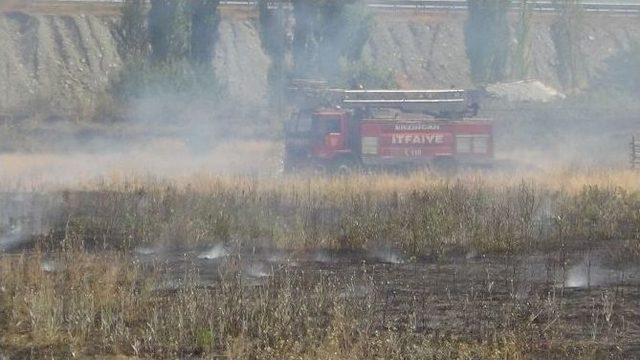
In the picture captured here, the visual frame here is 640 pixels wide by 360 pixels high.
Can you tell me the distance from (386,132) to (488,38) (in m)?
22.9

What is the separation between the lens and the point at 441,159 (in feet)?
93.0

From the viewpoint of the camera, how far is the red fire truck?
27969mm

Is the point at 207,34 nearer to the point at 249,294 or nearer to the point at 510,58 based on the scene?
the point at 510,58

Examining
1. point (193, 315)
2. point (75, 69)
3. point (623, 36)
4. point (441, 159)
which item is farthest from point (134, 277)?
point (623, 36)

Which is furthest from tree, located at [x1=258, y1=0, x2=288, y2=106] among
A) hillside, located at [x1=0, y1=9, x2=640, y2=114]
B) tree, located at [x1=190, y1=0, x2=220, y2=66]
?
hillside, located at [x1=0, y1=9, x2=640, y2=114]

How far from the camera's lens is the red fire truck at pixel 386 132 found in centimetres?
2797

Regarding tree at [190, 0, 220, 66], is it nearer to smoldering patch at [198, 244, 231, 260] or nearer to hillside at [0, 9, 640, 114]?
hillside at [0, 9, 640, 114]

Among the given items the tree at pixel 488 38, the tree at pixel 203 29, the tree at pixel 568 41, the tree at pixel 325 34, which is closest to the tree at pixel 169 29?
the tree at pixel 203 29

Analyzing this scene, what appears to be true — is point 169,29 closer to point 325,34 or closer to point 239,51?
point 325,34

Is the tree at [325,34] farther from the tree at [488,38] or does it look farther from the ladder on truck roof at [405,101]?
the ladder on truck roof at [405,101]

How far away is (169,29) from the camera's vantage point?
4022 cm

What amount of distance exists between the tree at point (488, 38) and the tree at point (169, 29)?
15.5 m

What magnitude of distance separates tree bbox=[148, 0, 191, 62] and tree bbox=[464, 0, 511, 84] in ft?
51.0

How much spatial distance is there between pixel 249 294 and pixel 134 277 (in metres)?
1.43
